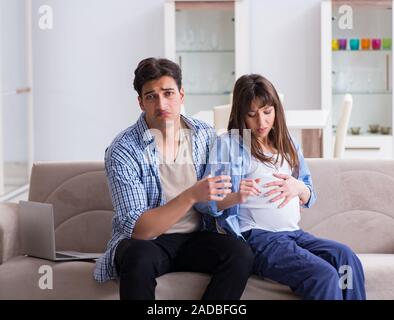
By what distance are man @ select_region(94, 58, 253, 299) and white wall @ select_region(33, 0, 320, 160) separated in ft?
13.9

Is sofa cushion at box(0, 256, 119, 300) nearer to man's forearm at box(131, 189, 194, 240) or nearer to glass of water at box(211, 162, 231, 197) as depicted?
man's forearm at box(131, 189, 194, 240)

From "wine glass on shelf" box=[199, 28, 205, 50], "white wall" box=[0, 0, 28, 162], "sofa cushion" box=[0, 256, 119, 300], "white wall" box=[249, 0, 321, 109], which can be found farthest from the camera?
"white wall" box=[249, 0, 321, 109]

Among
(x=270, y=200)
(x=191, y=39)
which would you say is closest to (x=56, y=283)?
(x=270, y=200)

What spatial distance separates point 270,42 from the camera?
723cm

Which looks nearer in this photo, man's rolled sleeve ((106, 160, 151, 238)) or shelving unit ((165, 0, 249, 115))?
man's rolled sleeve ((106, 160, 151, 238))

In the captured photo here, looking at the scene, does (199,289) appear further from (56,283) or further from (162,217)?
(56,283)

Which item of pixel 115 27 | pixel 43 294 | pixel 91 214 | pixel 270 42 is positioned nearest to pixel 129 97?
pixel 115 27

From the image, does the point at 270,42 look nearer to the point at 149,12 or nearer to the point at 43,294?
the point at 149,12

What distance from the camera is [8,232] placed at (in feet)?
10.4

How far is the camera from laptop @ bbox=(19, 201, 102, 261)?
310 cm

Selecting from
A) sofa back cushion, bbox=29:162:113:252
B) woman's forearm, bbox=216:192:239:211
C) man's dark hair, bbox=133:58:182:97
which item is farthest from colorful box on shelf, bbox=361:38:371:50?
woman's forearm, bbox=216:192:239:211

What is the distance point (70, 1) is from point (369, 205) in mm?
4535
